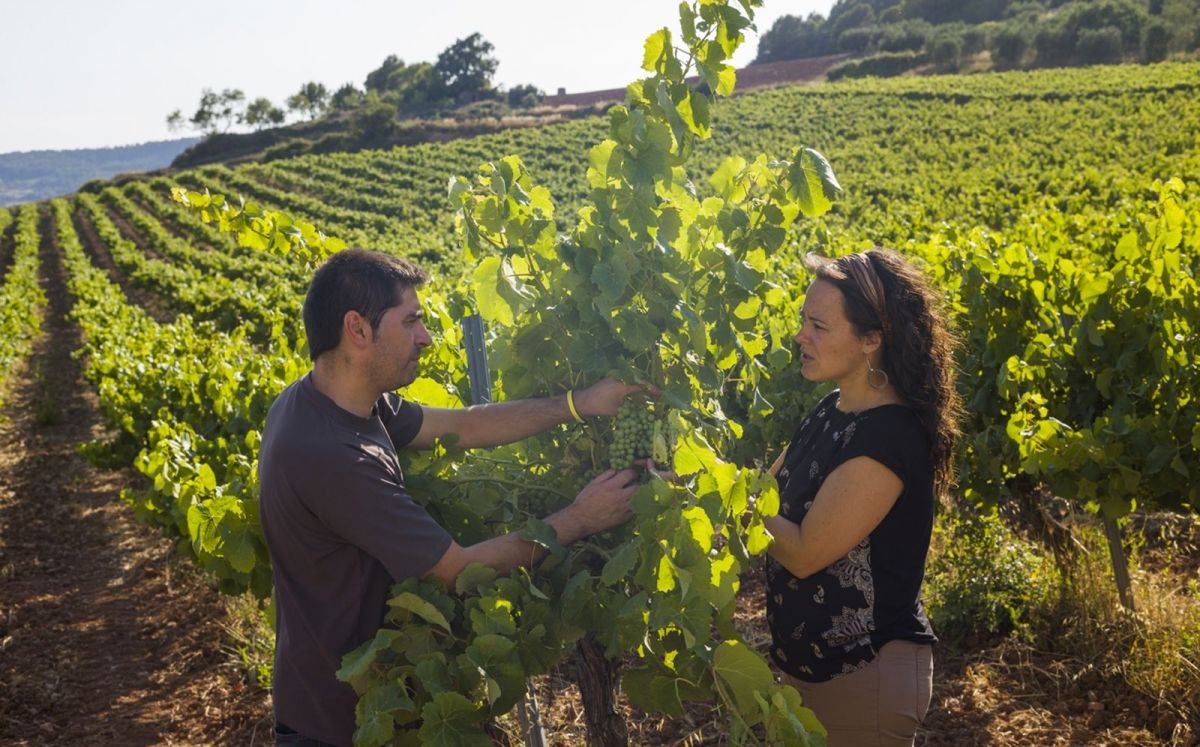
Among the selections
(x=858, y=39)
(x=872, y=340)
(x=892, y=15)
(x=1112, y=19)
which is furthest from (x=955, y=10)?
(x=872, y=340)

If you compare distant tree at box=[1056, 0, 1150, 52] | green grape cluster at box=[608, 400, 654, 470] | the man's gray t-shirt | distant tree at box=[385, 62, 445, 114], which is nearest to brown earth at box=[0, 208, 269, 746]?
the man's gray t-shirt

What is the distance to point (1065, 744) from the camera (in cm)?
417

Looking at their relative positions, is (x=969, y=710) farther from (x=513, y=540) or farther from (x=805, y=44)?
(x=805, y=44)

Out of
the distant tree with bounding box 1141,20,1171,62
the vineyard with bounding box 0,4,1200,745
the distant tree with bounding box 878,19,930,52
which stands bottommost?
the vineyard with bounding box 0,4,1200,745

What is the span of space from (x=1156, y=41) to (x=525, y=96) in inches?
1854

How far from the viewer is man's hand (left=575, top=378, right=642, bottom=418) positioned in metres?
2.39

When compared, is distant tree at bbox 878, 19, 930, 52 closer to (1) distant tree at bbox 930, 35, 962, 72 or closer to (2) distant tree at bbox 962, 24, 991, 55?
(2) distant tree at bbox 962, 24, 991, 55

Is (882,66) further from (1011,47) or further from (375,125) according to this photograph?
(375,125)

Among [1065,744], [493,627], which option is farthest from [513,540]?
[1065,744]

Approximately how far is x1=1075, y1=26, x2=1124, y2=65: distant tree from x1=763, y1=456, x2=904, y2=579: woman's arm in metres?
59.6

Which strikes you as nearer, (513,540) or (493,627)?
(493,627)

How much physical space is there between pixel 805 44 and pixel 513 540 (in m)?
95.3

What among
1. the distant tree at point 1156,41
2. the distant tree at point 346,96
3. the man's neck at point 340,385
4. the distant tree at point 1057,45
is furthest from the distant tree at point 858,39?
the man's neck at point 340,385

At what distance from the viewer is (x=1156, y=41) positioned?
50125 millimetres
